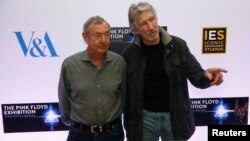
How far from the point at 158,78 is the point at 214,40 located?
4.23 ft

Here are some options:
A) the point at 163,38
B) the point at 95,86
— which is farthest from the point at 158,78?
the point at 95,86

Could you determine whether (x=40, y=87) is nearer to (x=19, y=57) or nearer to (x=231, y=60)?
(x=19, y=57)

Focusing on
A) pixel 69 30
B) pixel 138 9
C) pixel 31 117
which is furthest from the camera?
pixel 31 117

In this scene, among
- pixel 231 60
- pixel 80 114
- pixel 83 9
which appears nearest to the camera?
pixel 80 114

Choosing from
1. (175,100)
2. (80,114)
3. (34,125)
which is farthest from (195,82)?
(34,125)

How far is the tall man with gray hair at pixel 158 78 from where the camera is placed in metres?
1.79

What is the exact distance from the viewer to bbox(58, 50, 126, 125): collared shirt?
1786mm

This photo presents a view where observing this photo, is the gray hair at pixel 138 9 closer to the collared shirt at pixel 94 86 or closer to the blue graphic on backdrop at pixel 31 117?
the collared shirt at pixel 94 86

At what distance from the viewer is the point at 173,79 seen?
1.82 meters

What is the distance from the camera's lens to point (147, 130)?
6.37 feet

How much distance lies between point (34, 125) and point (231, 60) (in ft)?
6.30

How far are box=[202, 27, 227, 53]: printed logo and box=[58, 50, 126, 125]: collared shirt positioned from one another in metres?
1.28

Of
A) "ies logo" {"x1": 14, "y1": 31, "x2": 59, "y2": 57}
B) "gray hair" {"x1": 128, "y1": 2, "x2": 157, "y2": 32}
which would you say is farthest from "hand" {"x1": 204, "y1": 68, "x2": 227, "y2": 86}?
"ies logo" {"x1": 14, "y1": 31, "x2": 59, "y2": 57}

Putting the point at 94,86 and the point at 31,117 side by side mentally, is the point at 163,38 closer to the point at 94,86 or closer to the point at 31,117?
the point at 94,86
